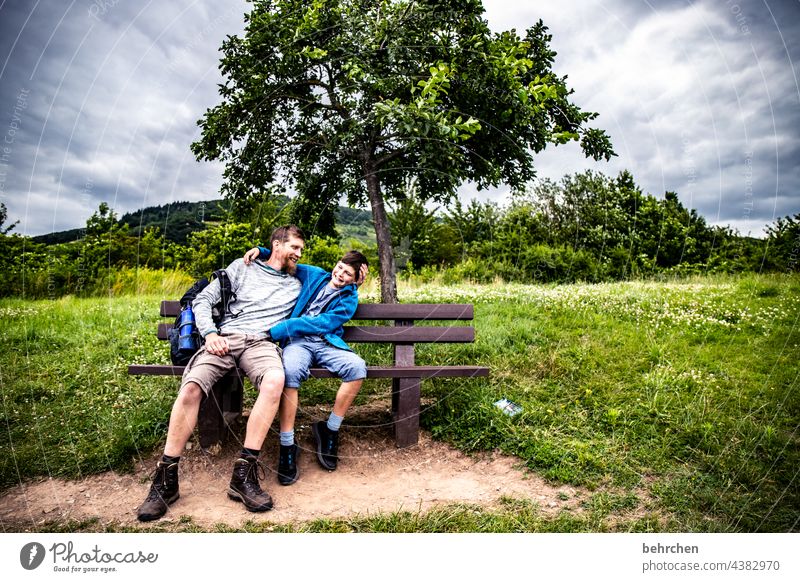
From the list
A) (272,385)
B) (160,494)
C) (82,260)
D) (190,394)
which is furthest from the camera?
(82,260)

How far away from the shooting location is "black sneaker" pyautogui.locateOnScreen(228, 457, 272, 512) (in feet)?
10.6

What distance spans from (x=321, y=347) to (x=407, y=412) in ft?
2.90

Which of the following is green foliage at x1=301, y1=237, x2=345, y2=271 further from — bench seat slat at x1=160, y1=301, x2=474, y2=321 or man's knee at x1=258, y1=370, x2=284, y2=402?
man's knee at x1=258, y1=370, x2=284, y2=402

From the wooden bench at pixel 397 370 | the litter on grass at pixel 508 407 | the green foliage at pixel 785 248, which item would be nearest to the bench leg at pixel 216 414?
the wooden bench at pixel 397 370

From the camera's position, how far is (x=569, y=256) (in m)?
9.05

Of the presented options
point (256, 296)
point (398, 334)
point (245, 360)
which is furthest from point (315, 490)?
point (256, 296)

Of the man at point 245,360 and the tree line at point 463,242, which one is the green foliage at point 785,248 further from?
the man at point 245,360

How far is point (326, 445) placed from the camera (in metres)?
3.86

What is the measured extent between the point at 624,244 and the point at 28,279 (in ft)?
35.7

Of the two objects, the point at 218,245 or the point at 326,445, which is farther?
the point at 218,245

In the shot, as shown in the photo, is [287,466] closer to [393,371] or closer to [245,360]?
[245,360]

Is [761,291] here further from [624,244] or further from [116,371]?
[116,371]

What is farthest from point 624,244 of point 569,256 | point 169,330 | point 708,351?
point 169,330
